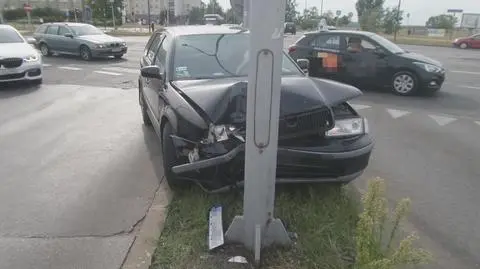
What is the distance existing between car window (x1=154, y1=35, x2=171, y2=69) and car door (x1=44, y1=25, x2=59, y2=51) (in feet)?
48.4

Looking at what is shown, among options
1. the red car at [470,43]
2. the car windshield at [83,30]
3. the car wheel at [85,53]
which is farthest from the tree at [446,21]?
the car wheel at [85,53]

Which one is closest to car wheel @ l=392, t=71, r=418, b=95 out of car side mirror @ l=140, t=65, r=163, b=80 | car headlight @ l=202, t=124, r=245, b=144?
car side mirror @ l=140, t=65, r=163, b=80

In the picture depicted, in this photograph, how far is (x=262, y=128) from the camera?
108 inches

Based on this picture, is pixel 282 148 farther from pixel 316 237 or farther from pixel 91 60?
pixel 91 60

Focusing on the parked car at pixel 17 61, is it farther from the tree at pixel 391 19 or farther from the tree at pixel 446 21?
the tree at pixel 446 21

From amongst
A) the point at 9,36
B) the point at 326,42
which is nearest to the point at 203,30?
the point at 326,42

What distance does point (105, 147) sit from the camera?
227 inches

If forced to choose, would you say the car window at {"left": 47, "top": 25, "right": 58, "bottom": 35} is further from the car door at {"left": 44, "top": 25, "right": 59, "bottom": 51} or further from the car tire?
the car tire

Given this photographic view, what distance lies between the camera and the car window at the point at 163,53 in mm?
5039

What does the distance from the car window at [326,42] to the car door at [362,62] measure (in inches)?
11.5

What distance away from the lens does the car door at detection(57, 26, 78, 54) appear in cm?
1777

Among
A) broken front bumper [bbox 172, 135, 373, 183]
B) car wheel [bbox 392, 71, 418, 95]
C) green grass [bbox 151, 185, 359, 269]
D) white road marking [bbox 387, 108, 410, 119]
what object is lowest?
white road marking [bbox 387, 108, 410, 119]

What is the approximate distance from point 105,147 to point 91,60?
42.4ft

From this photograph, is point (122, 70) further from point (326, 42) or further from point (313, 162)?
point (313, 162)
